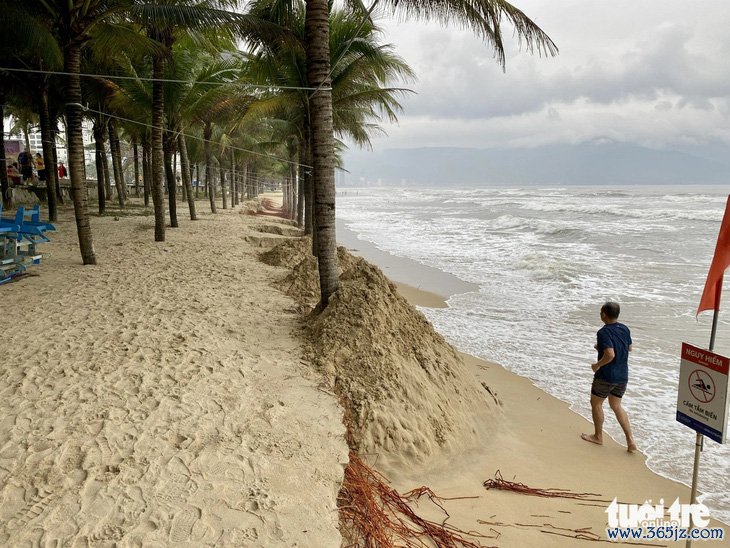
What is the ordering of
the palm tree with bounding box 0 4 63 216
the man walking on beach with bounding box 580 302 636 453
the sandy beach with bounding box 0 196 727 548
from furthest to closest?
the palm tree with bounding box 0 4 63 216 < the man walking on beach with bounding box 580 302 636 453 < the sandy beach with bounding box 0 196 727 548

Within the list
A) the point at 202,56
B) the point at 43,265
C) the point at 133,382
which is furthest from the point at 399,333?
the point at 202,56

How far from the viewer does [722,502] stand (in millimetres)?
4098

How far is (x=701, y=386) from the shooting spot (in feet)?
9.29

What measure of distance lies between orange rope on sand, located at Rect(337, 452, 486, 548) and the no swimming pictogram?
1.68m

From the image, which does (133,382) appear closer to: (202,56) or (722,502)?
(722,502)

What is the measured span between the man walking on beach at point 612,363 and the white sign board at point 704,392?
169 centimetres

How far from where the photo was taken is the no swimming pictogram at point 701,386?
275 centimetres

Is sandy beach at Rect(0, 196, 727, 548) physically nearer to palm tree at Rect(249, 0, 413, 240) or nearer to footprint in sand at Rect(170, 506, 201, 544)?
footprint in sand at Rect(170, 506, 201, 544)

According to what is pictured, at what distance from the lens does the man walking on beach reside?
4648 millimetres

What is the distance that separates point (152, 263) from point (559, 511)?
322 inches

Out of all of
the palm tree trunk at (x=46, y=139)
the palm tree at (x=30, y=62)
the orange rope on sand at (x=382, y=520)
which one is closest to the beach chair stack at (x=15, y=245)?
the palm tree at (x=30, y=62)

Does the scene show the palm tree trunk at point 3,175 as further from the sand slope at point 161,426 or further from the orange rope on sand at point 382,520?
the orange rope on sand at point 382,520

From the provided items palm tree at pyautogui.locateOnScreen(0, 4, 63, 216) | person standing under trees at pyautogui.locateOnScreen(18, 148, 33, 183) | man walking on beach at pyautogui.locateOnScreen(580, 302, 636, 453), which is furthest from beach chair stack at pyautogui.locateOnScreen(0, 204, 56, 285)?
person standing under trees at pyautogui.locateOnScreen(18, 148, 33, 183)

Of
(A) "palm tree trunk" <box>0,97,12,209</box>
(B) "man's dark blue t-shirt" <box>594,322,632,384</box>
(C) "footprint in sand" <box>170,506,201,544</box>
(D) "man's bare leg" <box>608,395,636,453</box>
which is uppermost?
(A) "palm tree trunk" <box>0,97,12,209</box>
